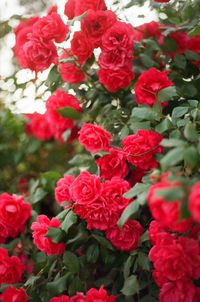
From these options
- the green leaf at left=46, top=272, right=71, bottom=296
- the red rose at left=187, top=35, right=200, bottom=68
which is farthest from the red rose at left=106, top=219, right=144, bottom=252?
the red rose at left=187, top=35, right=200, bottom=68

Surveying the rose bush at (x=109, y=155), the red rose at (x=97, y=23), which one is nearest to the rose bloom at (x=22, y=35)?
the rose bush at (x=109, y=155)

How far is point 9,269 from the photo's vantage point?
5.34 ft

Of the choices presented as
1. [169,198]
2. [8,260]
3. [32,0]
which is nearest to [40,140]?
[32,0]

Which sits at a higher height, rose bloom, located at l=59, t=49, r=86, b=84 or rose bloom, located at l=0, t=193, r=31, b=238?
rose bloom, located at l=59, t=49, r=86, b=84

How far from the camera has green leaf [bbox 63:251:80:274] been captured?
4.88 feet

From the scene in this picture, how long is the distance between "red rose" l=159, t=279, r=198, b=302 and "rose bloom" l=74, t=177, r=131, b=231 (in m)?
0.25

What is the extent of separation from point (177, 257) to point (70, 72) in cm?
80

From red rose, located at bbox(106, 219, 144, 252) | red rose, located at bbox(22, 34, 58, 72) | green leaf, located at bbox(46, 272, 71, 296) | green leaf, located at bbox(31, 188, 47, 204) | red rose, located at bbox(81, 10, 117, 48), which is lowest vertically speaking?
green leaf, located at bbox(31, 188, 47, 204)

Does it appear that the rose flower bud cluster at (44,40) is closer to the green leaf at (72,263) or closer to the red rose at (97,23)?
the red rose at (97,23)

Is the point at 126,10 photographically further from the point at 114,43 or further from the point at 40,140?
the point at 40,140

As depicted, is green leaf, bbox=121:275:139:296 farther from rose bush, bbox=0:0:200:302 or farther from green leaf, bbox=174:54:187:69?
green leaf, bbox=174:54:187:69

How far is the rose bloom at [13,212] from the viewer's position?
1.67 metres

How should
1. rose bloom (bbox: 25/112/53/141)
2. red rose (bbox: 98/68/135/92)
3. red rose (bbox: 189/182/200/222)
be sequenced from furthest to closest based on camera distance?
rose bloom (bbox: 25/112/53/141) → red rose (bbox: 98/68/135/92) → red rose (bbox: 189/182/200/222)

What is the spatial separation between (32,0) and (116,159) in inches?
44.5
